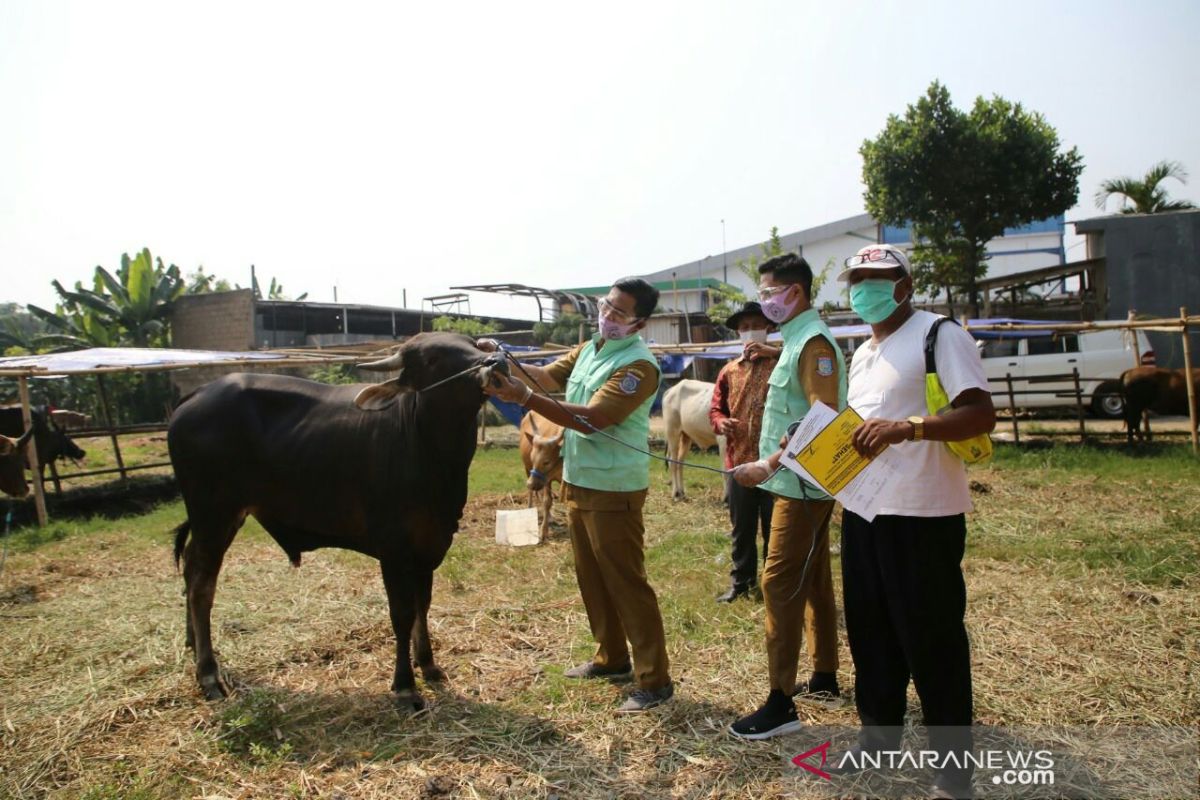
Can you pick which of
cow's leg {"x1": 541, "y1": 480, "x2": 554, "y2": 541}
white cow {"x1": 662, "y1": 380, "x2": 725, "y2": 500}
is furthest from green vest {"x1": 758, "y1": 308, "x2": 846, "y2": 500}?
white cow {"x1": 662, "y1": 380, "x2": 725, "y2": 500}

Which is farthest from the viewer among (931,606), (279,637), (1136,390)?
(1136,390)

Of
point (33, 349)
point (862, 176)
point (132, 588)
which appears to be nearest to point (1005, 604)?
point (132, 588)

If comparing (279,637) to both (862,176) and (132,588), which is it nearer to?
(132,588)

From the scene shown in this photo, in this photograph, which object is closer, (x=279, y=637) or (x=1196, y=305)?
(x=279, y=637)

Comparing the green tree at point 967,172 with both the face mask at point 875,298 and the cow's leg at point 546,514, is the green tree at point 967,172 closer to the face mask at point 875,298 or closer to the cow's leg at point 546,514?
the cow's leg at point 546,514

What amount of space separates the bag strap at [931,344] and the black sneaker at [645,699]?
7.02ft

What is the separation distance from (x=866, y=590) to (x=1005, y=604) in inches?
115

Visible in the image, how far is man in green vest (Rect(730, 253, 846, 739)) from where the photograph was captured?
3.46 meters

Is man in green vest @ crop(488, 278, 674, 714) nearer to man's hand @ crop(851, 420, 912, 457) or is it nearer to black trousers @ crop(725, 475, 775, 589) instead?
man's hand @ crop(851, 420, 912, 457)

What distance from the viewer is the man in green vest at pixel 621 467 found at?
374 centimetres

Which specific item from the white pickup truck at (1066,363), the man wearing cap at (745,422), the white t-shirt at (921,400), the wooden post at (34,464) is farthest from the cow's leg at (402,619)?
the white pickup truck at (1066,363)

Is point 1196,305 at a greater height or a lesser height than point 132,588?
greater

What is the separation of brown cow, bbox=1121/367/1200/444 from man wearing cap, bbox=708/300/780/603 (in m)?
10.0

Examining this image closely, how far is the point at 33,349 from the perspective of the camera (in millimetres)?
20500
